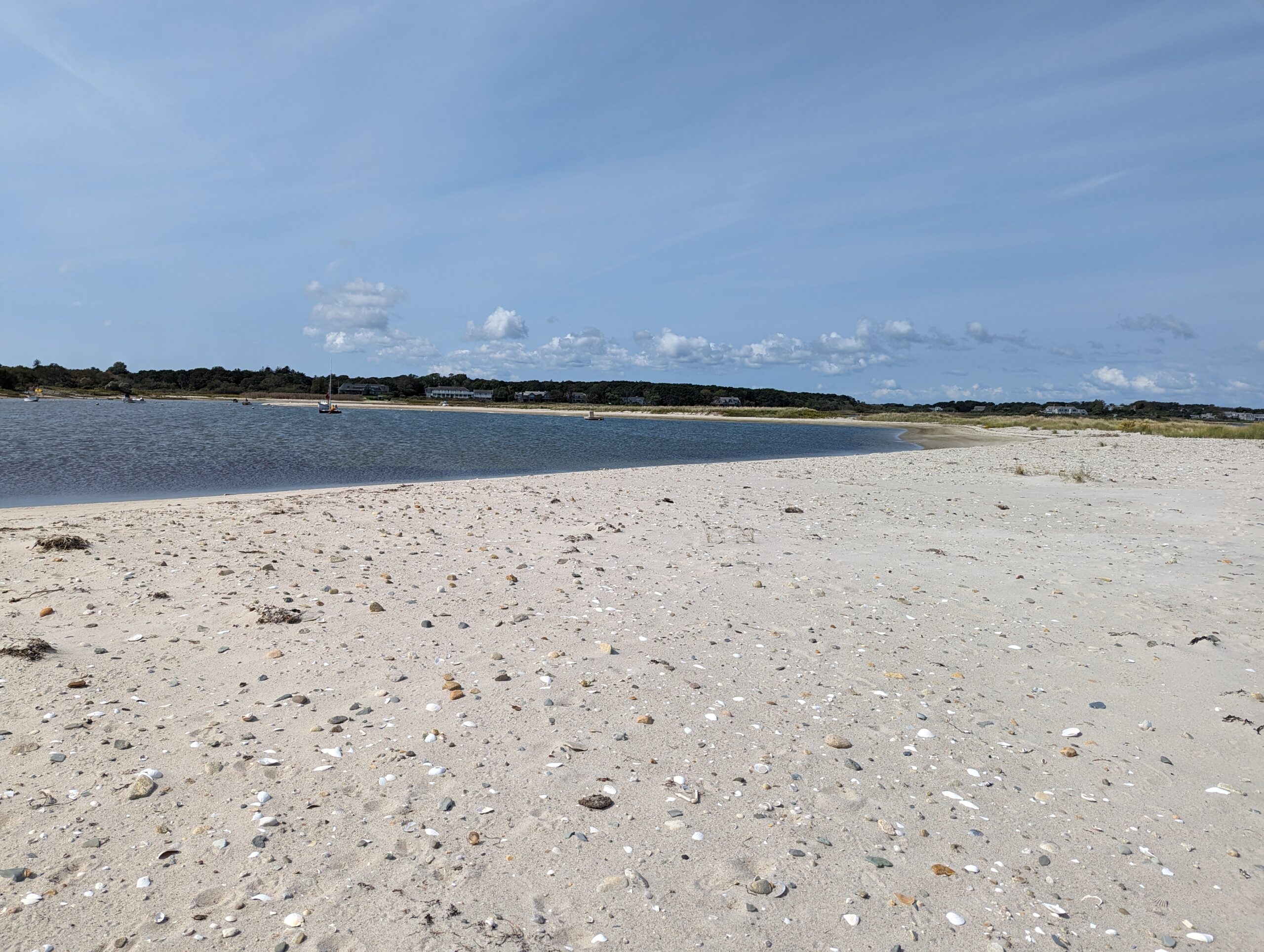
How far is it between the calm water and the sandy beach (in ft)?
43.7

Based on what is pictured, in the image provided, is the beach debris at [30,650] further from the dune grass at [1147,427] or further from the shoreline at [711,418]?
the dune grass at [1147,427]

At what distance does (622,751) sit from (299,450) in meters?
36.1

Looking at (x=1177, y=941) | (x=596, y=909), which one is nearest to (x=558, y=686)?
(x=596, y=909)

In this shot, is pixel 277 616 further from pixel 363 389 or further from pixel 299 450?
pixel 363 389

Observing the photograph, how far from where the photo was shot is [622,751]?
16.2 ft

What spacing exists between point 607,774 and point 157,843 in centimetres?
257

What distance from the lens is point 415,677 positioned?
6.02 m

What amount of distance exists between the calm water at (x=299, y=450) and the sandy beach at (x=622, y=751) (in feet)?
43.7

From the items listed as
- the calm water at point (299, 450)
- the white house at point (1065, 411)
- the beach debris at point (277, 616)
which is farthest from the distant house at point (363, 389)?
the beach debris at point (277, 616)

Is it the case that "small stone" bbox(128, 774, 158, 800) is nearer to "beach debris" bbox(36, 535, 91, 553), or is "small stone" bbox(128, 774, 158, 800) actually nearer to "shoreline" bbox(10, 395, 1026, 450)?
"beach debris" bbox(36, 535, 91, 553)

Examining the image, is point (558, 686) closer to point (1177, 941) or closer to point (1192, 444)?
point (1177, 941)

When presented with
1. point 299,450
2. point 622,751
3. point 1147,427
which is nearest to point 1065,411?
point 1147,427

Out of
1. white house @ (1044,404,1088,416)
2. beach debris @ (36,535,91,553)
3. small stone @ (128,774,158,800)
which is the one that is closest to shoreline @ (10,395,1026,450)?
white house @ (1044,404,1088,416)

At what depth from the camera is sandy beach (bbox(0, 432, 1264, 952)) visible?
3.45 metres
